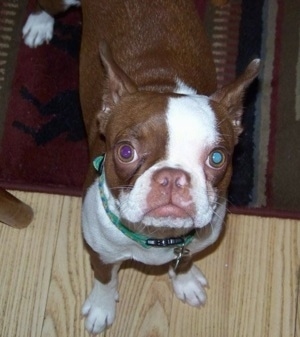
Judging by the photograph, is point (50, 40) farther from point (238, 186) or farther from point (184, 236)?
point (184, 236)

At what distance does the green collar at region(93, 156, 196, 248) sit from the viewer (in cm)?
287

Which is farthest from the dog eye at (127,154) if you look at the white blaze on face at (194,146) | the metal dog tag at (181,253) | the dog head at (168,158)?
the metal dog tag at (181,253)

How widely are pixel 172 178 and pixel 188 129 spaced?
20 centimetres

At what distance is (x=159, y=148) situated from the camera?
2572 mm

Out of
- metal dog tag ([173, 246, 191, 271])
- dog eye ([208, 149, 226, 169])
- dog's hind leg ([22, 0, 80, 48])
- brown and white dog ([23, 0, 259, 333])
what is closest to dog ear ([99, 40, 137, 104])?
brown and white dog ([23, 0, 259, 333])

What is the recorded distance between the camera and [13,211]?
358 cm

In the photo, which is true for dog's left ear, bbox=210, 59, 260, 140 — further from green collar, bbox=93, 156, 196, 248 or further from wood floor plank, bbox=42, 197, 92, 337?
wood floor plank, bbox=42, 197, 92, 337

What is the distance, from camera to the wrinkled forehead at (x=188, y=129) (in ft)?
8.38

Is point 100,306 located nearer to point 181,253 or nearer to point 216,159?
point 181,253

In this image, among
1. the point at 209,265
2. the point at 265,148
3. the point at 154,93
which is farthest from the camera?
the point at 265,148

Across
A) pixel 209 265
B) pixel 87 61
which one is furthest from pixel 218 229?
pixel 87 61

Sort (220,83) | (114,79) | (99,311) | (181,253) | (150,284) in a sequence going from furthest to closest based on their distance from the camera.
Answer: (220,83)
(150,284)
(99,311)
(181,253)
(114,79)

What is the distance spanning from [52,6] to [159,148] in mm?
1704

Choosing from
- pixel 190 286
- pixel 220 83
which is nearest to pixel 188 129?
pixel 190 286
